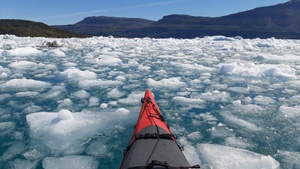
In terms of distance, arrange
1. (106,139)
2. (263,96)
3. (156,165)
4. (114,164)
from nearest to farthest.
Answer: (156,165) < (114,164) < (106,139) < (263,96)

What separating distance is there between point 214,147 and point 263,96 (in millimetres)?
2736

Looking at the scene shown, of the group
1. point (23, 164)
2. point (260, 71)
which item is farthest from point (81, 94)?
point (260, 71)

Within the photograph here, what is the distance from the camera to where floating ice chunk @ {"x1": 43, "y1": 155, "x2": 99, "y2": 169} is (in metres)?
2.73

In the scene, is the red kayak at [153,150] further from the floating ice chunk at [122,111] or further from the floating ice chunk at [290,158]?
the floating ice chunk at [290,158]

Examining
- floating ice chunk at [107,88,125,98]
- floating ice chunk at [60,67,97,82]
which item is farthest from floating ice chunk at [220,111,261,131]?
floating ice chunk at [60,67,97,82]

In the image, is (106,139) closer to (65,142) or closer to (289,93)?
(65,142)

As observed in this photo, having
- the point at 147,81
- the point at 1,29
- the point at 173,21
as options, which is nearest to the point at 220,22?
the point at 173,21

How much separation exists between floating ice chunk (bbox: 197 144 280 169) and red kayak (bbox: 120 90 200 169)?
0.51 m

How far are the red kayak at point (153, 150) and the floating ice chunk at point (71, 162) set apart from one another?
51 cm

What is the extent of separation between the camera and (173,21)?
136 meters

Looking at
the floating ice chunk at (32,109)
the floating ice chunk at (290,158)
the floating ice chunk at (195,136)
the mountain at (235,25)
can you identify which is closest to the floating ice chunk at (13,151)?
the floating ice chunk at (32,109)

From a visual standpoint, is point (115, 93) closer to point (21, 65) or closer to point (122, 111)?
point (122, 111)

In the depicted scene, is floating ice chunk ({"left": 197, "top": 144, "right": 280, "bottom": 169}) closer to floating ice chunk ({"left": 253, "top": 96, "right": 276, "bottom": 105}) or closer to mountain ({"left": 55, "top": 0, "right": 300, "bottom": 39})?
floating ice chunk ({"left": 253, "top": 96, "right": 276, "bottom": 105})

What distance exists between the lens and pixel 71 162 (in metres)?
2.80
